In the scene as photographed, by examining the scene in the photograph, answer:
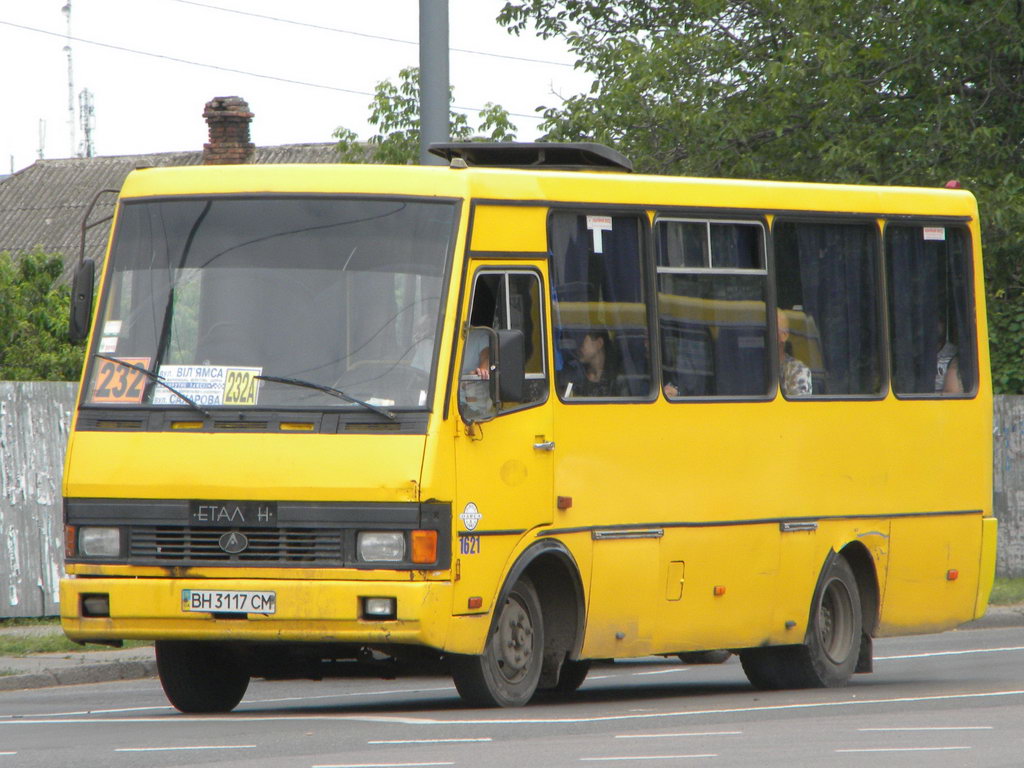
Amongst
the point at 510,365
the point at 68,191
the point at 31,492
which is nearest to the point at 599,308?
the point at 510,365

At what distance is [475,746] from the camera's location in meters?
9.42

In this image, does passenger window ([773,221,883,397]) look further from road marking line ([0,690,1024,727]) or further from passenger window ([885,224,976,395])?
road marking line ([0,690,1024,727])

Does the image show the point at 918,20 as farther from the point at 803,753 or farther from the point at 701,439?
the point at 803,753

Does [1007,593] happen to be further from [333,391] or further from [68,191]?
[68,191]

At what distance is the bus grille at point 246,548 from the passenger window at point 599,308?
5.89 feet

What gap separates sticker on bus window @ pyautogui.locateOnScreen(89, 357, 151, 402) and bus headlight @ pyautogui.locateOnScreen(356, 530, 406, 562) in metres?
1.51

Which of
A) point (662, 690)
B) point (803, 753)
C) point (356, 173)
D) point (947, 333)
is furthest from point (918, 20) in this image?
point (803, 753)

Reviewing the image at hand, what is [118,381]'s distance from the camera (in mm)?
11156

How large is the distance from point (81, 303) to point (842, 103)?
16.7 metres

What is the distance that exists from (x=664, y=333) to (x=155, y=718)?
12.2 feet

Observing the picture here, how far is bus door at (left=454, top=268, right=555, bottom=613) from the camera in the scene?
10.8 meters

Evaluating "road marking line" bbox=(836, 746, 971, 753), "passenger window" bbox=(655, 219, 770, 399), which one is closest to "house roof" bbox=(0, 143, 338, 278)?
"passenger window" bbox=(655, 219, 770, 399)

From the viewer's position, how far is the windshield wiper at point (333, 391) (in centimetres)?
1065

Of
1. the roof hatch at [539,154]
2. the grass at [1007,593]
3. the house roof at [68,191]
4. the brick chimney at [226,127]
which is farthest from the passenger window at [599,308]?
the house roof at [68,191]
